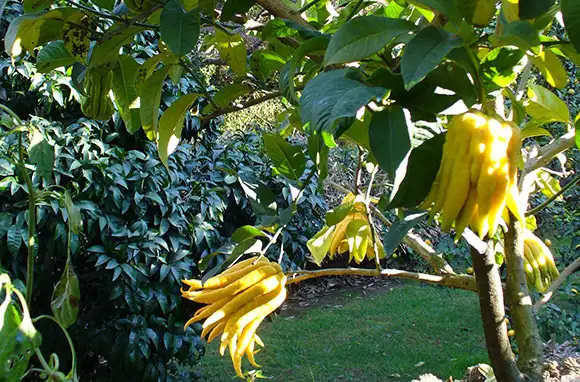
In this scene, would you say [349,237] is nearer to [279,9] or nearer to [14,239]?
[279,9]

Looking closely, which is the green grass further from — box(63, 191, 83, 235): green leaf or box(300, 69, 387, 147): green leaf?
box(300, 69, 387, 147): green leaf

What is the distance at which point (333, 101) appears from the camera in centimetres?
39

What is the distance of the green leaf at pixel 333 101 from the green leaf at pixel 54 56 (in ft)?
1.43

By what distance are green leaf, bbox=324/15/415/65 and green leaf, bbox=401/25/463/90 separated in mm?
33

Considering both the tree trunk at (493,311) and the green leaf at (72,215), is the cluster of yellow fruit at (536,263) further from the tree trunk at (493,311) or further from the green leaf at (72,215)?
the green leaf at (72,215)

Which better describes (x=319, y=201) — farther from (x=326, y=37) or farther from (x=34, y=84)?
(x=326, y=37)

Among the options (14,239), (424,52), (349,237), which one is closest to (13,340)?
(349,237)

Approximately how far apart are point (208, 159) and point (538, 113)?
2.64 meters

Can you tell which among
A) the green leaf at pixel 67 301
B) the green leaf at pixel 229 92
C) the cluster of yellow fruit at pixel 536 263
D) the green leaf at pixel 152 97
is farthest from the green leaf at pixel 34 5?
the cluster of yellow fruit at pixel 536 263

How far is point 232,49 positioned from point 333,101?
0.48 m

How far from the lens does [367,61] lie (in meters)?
0.51

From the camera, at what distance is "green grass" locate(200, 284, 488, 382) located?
361 cm

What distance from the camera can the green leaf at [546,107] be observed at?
2.28 feet

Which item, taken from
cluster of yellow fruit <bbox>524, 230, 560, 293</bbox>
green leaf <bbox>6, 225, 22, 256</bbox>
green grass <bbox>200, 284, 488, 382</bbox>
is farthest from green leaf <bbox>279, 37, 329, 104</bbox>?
green grass <bbox>200, 284, 488, 382</bbox>
